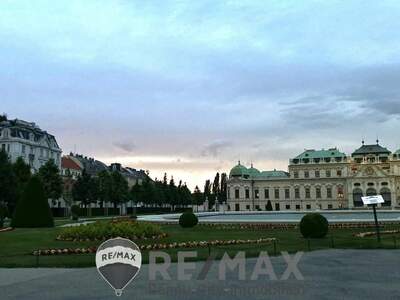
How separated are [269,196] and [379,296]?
12507cm

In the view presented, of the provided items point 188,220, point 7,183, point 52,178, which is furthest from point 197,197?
point 188,220

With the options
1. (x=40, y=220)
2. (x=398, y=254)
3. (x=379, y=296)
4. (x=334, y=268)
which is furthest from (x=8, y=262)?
(x=40, y=220)

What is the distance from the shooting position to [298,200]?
131375 mm

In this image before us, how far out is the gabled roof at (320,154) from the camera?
131m

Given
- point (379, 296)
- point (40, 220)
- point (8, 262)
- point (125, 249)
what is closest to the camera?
point (125, 249)

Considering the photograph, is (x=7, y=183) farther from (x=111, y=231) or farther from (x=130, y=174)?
(x=130, y=174)

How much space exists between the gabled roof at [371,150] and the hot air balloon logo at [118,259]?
128837mm

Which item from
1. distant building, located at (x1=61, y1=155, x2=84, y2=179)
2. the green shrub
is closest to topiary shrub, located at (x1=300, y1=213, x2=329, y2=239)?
the green shrub

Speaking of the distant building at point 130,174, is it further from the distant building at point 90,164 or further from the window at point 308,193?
the window at point 308,193

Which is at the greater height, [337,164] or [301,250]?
[337,164]

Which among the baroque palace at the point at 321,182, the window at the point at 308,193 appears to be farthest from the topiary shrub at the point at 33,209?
the window at the point at 308,193

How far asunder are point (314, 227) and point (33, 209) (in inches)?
840

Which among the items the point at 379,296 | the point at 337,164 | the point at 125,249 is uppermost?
the point at 337,164

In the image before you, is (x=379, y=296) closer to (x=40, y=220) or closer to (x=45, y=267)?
(x=45, y=267)
